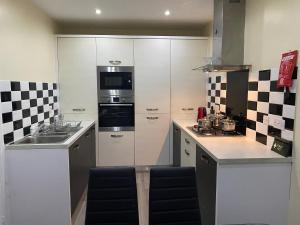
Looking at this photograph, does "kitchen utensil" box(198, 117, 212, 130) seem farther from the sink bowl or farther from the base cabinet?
the sink bowl

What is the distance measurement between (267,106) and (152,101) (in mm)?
1944

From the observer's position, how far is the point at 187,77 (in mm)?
3814

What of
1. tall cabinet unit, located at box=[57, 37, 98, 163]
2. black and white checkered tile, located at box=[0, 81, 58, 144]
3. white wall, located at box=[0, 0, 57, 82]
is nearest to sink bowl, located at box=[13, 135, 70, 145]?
black and white checkered tile, located at box=[0, 81, 58, 144]

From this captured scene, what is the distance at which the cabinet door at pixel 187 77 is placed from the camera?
3766 mm

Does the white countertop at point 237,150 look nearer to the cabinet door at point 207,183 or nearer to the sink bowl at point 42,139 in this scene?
the cabinet door at point 207,183

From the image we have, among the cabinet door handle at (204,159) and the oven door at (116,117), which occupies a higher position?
the oven door at (116,117)

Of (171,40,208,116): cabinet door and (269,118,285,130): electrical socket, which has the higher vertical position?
(171,40,208,116): cabinet door

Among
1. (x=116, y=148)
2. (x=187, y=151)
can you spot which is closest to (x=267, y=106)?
(x=187, y=151)

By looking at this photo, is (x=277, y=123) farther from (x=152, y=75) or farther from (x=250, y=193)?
(x=152, y=75)

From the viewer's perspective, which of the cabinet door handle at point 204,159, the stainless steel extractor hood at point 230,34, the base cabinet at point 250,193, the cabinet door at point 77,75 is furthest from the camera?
the cabinet door at point 77,75

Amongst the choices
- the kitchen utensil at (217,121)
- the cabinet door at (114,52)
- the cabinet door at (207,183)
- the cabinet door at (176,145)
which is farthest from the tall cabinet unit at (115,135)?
the cabinet door at (207,183)

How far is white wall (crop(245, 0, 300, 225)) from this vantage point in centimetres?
176

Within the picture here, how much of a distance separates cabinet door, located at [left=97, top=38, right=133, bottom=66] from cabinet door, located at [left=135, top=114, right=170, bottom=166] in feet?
2.88

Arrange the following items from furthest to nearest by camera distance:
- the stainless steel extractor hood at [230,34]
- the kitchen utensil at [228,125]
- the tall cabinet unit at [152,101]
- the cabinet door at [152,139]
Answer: the cabinet door at [152,139] → the tall cabinet unit at [152,101] → the kitchen utensil at [228,125] → the stainless steel extractor hood at [230,34]
